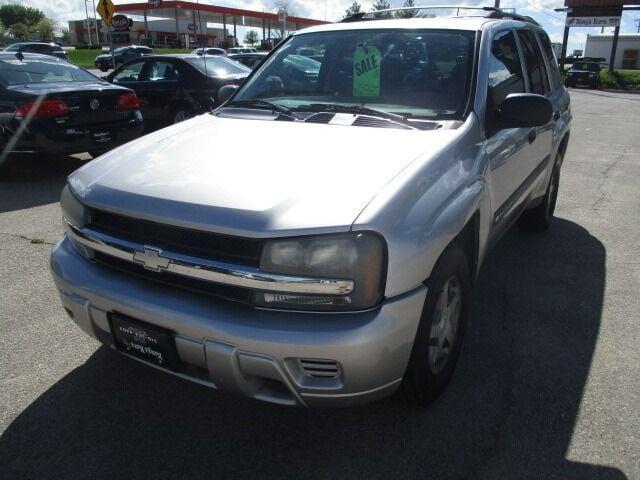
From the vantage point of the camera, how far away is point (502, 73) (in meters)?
3.47

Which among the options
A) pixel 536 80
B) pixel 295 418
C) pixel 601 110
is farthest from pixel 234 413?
pixel 601 110

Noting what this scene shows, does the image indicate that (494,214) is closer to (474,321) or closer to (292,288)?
(474,321)

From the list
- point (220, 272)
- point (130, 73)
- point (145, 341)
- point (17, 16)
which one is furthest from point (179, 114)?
point (17, 16)

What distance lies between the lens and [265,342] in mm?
2021

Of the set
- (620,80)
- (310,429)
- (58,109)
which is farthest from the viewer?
(620,80)

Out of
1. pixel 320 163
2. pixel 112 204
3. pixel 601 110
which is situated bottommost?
pixel 601 110

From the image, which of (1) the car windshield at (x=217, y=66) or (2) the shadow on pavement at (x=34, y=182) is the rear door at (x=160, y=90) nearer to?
(1) the car windshield at (x=217, y=66)

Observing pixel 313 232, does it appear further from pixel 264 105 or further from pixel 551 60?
pixel 551 60

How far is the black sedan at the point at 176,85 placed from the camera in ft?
30.6

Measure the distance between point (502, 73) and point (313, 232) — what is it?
2076 mm

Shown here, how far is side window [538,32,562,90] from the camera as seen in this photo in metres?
4.83

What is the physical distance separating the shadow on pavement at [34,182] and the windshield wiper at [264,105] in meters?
3.44

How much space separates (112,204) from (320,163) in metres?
0.87

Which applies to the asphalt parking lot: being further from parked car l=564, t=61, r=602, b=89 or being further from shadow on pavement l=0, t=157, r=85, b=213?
parked car l=564, t=61, r=602, b=89
